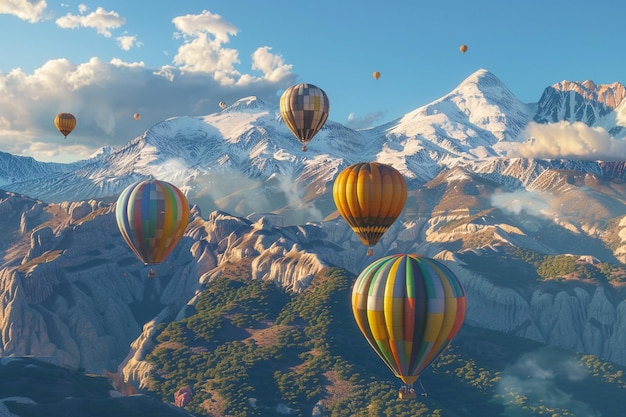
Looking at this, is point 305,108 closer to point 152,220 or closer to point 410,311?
point 152,220

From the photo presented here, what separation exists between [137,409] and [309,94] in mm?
63273

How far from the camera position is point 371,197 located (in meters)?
115

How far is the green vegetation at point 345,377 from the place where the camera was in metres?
162

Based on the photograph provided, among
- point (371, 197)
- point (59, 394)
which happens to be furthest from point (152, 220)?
point (59, 394)

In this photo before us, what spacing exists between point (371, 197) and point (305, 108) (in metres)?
31.4

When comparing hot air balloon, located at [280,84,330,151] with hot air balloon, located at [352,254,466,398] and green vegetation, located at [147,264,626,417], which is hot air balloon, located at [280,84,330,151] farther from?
green vegetation, located at [147,264,626,417]

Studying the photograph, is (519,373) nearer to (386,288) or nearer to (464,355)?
(464,355)

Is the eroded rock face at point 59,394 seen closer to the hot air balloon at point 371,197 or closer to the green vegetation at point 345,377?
the green vegetation at point 345,377

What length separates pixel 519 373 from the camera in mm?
184500

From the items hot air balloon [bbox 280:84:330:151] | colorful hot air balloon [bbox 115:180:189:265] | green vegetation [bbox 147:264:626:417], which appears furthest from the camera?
green vegetation [bbox 147:264:626:417]

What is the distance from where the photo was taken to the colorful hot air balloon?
126m

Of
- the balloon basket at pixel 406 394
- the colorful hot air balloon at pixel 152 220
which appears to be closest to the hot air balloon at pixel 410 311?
the balloon basket at pixel 406 394

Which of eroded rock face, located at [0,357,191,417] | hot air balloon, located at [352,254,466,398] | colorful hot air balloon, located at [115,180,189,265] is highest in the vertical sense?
colorful hot air balloon, located at [115,180,189,265]

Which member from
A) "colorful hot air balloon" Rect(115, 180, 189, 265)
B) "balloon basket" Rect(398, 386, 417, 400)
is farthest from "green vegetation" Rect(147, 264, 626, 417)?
"balloon basket" Rect(398, 386, 417, 400)
